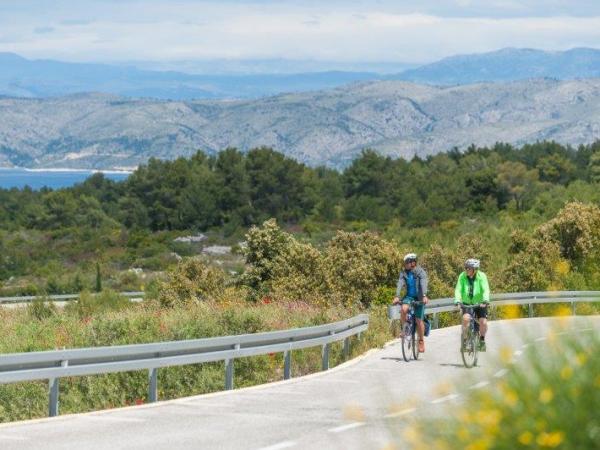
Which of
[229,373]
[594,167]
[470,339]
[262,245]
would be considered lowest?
[594,167]

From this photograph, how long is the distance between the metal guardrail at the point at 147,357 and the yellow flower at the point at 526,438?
8.79 m

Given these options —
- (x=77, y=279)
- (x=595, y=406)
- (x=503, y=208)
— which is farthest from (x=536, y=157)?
(x=595, y=406)

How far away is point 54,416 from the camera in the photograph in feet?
44.1

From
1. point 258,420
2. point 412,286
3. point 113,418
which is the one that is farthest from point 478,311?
point 113,418

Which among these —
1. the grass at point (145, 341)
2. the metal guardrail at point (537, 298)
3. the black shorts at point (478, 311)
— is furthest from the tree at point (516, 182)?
the black shorts at point (478, 311)

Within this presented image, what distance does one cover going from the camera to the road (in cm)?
1154

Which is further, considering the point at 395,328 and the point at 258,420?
the point at 395,328

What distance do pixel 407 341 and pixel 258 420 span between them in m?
8.18

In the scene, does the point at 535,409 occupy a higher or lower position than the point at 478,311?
higher

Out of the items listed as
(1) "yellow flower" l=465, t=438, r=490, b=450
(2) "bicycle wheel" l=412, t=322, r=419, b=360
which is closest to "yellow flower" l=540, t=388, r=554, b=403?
(1) "yellow flower" l=465, t=438, r=490, b=450

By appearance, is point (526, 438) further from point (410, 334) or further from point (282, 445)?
point (410, 334)

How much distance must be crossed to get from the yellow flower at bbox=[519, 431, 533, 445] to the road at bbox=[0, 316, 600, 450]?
3.77 metres

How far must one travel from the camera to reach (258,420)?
1354 centimetres

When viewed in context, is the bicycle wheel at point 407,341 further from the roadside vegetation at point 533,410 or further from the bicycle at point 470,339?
the roadside vegetation at point 533,410
